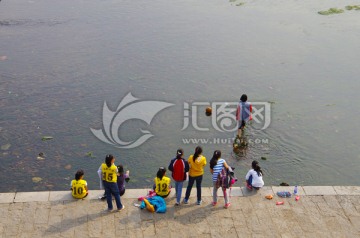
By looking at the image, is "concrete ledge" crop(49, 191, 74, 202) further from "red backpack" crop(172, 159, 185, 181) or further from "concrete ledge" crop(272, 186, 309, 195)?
"concrete ledge" crop(272, 186, 309, 195)

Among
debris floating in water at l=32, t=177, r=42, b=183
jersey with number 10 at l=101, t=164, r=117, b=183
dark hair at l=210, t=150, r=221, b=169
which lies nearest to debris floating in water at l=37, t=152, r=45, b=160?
debris floating in water at l=32, t=177, r=42, b=183

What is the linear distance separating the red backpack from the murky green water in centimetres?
231

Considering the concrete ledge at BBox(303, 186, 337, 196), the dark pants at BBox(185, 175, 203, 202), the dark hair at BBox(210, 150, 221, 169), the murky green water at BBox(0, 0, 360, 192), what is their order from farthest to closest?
1. the murky green water at BBox(0, 0, 360, 192)
2. the concrete ledge at BBox(303, 186, 337, 196)
3. the dark pants at BBox(185, 175, 203, 202)
4. the dark hair at BBox(210, 150, 221, 169)

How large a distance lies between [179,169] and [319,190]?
13.3 feet

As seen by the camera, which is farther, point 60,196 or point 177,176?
point 60,196

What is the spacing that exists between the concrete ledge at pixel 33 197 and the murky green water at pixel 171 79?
1.11 meters

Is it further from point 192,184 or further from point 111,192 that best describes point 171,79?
point 111,192

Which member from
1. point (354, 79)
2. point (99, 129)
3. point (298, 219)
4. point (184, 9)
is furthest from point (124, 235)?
point (184, 9)

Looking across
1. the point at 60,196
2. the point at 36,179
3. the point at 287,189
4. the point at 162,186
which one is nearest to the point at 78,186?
the point at 60,196

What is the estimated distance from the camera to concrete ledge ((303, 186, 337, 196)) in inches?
461

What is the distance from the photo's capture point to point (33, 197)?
36.7 ft

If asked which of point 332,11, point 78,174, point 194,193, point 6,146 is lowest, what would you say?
point 194,193

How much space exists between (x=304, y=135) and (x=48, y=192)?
339 inches

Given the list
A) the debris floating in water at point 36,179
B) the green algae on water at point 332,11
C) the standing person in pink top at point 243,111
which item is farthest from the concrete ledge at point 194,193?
the green algae on water at point 332,11
